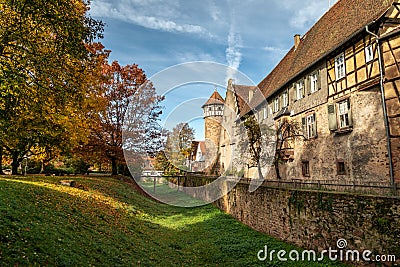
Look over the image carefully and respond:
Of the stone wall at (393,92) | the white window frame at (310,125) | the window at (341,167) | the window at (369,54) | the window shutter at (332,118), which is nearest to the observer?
the stone wall at (393,92)

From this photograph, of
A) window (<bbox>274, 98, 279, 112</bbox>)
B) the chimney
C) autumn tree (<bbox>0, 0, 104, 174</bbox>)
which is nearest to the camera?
autumn tree (<bbox>0, 0, 104, 174</bbox>)

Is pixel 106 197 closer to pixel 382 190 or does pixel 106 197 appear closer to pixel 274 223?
pixel 274 223

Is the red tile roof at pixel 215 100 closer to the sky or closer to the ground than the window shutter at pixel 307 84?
closer to the sky

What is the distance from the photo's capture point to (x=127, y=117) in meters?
22.0

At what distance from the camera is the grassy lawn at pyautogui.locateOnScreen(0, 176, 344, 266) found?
17.9ft

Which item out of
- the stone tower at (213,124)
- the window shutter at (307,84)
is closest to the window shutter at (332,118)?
the window shutter at (307,84)

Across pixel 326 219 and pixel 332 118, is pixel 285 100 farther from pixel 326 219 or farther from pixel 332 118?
pixel 326 219

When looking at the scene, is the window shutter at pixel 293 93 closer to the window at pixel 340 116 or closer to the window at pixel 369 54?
the window at pixel 340 116

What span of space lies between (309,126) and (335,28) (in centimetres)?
598

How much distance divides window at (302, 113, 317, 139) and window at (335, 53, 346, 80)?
3074 millimetres

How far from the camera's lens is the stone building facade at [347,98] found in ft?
36.9

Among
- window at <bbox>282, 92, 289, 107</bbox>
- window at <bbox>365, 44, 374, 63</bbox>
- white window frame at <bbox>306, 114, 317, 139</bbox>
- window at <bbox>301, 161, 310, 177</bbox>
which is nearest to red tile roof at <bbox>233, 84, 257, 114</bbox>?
window at <bbox>282, 92, 289, 107</bbox>

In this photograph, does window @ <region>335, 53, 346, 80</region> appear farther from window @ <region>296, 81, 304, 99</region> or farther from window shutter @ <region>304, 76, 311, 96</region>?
window @ <region>296, 81, 304, 99</region>

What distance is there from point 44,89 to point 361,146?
44.0 feet
